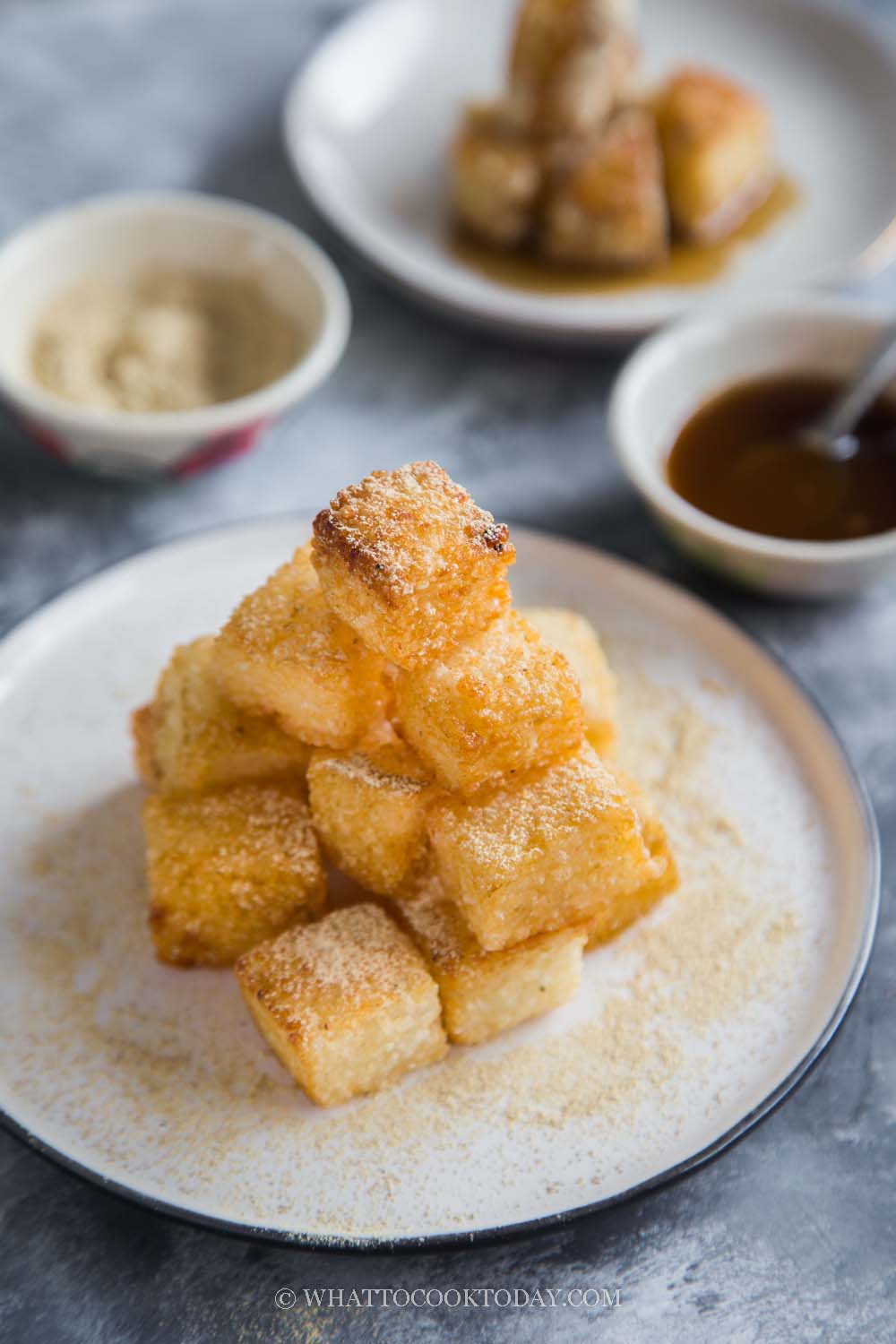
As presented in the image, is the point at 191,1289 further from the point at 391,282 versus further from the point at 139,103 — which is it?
the point at 139,103

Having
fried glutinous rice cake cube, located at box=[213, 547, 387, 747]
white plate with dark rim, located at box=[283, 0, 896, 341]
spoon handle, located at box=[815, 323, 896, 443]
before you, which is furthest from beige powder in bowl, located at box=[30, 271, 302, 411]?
spoon handle, located at box=[815, 323, 896, 443]

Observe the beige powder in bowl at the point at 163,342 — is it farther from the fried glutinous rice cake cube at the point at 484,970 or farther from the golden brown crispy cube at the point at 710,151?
the fried glutinous rice cake cube at the point at 484,970

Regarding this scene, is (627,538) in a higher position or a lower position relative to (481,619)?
lower

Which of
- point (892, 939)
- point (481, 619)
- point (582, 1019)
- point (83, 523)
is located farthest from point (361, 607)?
point (83, 523)

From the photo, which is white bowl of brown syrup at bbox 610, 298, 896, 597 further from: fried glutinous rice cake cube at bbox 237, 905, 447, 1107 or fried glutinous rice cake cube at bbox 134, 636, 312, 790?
fried glutinous rice cake cube at bbox 237, 905, 447, 1107

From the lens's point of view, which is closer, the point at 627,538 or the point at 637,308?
the point at 627,538

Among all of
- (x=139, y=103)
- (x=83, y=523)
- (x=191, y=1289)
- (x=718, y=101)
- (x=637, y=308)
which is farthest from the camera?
(x=139, y=103)

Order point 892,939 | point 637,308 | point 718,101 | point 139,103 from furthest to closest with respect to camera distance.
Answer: point 139,103
point 718,101
point 637,308
point 892,939
